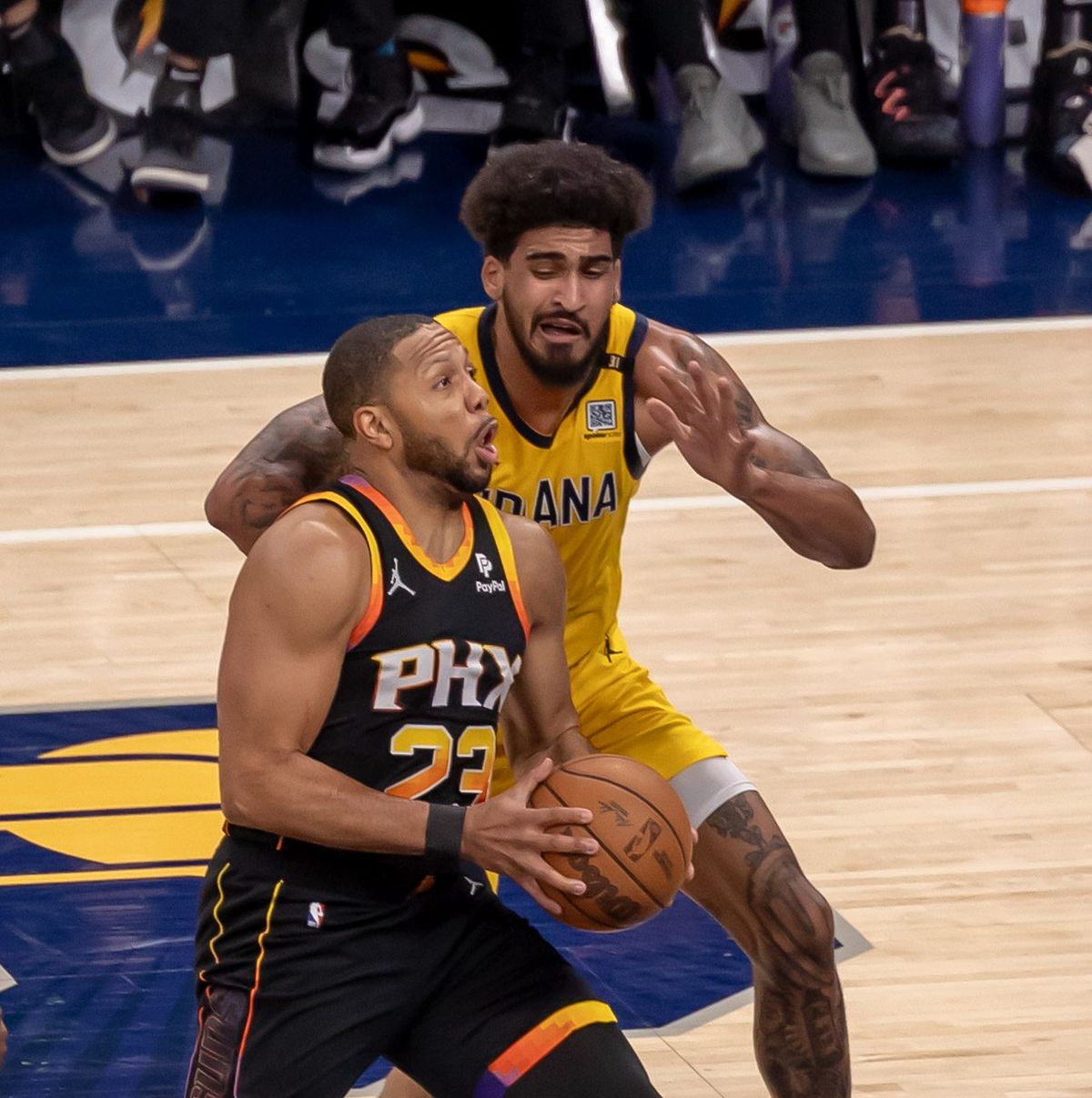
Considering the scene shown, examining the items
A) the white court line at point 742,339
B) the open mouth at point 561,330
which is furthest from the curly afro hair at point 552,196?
the white court line at point 742,339

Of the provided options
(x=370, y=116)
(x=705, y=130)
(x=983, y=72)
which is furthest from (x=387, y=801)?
(x=983, y=72)

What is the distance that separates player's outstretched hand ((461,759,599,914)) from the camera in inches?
136

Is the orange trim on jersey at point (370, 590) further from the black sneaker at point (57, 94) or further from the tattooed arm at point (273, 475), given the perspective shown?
the black sneaker at point (57, 94)

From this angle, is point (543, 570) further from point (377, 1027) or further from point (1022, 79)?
point (1022, 79)

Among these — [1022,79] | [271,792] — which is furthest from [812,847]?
[1022,79]

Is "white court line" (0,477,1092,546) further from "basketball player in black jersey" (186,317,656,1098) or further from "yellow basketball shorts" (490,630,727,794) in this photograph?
"basketball player in black jersey" (186,317,656,1098)

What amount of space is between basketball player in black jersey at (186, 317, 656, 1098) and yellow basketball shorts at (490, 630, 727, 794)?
30.2 inches

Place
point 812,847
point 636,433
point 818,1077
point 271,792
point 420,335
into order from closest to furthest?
point 271,792 < point 420,335 < point 818,1077 < point 636,433 < point 812,847

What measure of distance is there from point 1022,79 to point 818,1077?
8.84 metres

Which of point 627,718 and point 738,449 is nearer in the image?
point 738,449

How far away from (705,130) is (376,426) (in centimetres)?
754

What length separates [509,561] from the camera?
12.3 feet

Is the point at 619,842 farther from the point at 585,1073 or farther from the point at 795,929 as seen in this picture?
the point at 795,929

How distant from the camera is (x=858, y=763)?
606 centimetres
